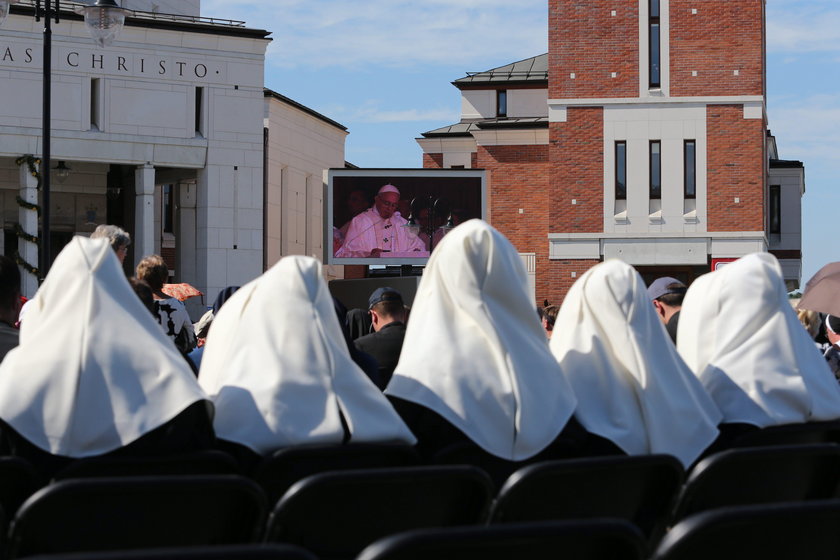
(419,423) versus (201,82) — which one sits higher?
(201,82)

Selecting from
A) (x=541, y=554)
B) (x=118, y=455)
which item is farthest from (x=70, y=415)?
(x=541, y=554)

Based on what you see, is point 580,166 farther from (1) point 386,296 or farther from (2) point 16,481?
(2) point 16,481

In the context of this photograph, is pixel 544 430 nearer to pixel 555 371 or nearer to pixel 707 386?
pixel 555 371

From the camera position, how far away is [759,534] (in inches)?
110

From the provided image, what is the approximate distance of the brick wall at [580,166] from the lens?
37719mm

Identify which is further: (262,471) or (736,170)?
(736,170)

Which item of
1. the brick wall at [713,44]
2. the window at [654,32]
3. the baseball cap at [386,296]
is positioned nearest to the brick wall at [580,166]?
the window at [654,32]

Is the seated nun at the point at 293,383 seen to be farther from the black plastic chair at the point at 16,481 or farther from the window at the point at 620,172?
the window at the point at 620,172

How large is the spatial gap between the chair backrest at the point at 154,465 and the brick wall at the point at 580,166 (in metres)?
33.9

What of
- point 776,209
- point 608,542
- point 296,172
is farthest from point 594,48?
point 608,542

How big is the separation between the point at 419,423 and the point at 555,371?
613 millimetres

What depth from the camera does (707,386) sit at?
5.50m

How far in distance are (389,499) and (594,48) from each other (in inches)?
1382

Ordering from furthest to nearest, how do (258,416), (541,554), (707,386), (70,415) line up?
(707,386) < (258,416) < (70,415) < (541,554)
